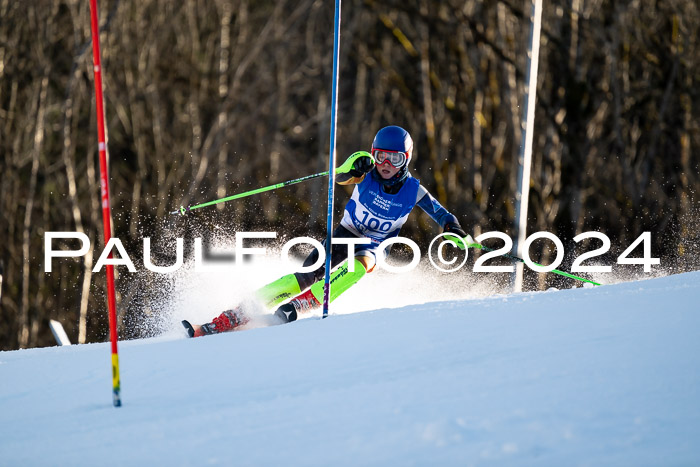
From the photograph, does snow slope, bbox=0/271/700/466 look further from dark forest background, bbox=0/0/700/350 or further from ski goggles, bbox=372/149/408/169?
dark forest background, bbox=0/0/700/350

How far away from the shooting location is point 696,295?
4609 millimetres

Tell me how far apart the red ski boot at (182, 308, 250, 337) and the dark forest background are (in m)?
7.54

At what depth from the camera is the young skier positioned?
5.78 meters

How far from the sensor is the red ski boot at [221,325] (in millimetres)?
5512

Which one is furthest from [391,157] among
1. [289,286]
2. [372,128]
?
[372,128]

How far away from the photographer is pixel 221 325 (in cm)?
555

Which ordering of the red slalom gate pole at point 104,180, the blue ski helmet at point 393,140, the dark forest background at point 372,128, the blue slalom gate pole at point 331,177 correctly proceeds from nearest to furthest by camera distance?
the red slalom gate pole at point 104,180 < the blue slalom gate pole at point 331,177 < the blue ski helmet at point 393,140 < the dark forest background at point 372,128

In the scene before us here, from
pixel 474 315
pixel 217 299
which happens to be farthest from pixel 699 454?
pixel 217 299

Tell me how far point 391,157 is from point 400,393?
9.24 feet

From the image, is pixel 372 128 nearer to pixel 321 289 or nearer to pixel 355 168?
pixel 355 168

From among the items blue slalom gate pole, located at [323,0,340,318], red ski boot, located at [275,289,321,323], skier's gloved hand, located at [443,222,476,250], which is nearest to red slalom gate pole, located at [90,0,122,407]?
blue slalom gate pole, located at [323,0,340,318]

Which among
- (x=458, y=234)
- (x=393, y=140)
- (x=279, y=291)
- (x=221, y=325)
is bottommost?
(x=221, y=325)

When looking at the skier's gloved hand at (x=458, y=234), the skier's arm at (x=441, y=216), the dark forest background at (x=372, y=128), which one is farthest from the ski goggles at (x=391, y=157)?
the dark forest background at (x=372, y=128)

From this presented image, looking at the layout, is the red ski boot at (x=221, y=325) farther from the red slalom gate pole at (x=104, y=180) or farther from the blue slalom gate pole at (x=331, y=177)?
the red slalom gate pole at (x=104, y=180)
